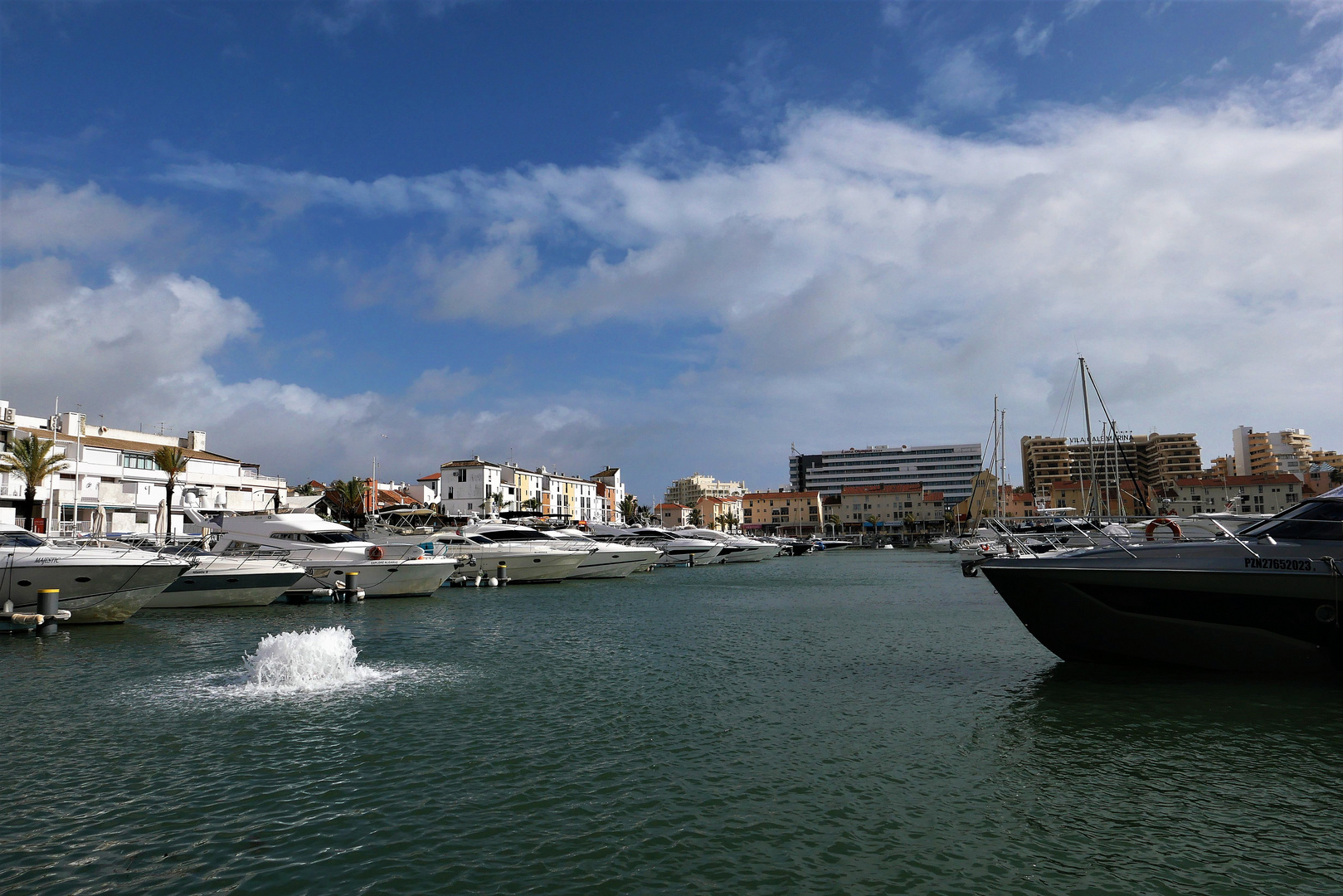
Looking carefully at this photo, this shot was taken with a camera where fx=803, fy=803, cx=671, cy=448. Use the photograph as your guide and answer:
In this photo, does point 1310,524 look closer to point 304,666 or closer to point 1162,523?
point 1162,523

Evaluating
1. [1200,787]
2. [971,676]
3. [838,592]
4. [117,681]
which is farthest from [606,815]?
[838,592]

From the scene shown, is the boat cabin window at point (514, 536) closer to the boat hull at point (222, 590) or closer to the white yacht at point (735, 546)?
the boat hull at point (222, 590)

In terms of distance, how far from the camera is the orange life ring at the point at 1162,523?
1570 cm

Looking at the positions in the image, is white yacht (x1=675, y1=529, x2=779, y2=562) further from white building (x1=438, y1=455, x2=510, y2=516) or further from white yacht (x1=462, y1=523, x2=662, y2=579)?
white building (x1=438, y1=455, x2=510, y2=516)

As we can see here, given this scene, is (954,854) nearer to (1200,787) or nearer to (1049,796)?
(1049,796)

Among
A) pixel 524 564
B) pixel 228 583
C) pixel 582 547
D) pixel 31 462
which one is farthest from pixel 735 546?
pixel 31 462

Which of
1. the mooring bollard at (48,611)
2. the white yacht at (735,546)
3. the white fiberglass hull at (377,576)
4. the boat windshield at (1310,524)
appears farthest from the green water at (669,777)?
the white yacht at (735,546)

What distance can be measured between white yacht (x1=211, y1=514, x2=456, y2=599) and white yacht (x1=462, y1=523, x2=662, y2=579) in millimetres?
9611

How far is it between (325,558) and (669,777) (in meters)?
29.7

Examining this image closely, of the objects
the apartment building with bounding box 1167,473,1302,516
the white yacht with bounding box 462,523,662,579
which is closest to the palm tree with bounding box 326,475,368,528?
the white yacht with bounding box 462,523,662,579

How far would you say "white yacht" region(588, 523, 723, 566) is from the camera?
232ft

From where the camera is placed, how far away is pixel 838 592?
141ft

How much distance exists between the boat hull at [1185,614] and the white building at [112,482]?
184 feet

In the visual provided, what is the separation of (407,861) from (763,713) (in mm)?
7342
